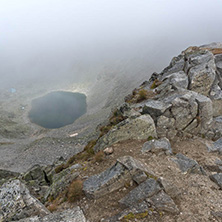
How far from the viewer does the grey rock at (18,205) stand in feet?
34.0

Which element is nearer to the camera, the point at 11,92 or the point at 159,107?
the point at 159,107

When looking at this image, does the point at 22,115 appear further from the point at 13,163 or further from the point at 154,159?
the point at 154,159

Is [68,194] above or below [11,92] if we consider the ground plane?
above

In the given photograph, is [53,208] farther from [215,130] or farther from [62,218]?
[215,130]

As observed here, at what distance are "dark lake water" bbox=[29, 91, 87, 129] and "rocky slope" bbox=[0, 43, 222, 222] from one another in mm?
91758

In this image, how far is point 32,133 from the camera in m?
101

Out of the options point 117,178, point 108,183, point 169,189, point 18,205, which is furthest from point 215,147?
point 18,205

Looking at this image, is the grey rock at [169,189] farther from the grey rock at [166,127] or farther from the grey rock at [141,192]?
the grey rock at [166,127]

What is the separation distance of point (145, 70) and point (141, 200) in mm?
156803

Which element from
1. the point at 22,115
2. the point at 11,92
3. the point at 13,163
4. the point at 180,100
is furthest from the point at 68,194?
the point at 11,92

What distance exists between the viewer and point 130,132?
769 inches

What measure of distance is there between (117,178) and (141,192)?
6.65 feet

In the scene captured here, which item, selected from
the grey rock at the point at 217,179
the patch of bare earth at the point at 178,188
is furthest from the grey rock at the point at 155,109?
the grey rock at the point at 217,179

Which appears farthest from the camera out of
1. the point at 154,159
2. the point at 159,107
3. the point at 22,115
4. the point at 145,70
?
the point at 145,70
